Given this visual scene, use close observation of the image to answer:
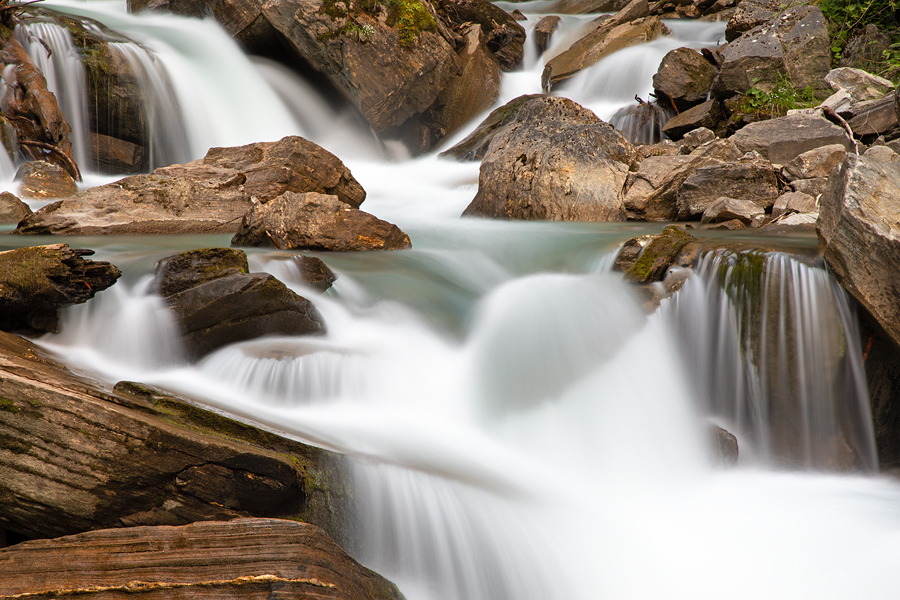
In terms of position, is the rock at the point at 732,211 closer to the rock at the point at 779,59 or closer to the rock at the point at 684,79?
the rock at the point at 779,59

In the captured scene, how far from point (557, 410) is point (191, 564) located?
2677 millimetres

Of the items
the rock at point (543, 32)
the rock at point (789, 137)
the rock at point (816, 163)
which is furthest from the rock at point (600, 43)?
the rock at point (816, 163)

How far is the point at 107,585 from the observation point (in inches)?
77.6

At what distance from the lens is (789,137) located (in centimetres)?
778

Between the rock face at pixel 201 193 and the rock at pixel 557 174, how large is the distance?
1922 millimetres

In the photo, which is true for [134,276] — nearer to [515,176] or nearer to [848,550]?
[848,550]

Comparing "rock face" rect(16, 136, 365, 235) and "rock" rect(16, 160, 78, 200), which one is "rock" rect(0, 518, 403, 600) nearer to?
"rock face" rect(16, 136, 365, 235)

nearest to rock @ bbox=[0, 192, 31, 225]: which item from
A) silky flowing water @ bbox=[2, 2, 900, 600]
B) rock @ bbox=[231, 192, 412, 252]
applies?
silky flowing water @ bbox=[2, 2, 900, 600]

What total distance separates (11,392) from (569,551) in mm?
2440

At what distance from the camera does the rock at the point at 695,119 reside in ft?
33.0

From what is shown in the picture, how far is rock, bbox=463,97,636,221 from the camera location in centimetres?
786

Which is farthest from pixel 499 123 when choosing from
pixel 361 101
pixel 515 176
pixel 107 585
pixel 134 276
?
pixel 107 585

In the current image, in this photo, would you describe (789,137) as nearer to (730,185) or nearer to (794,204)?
(730,185)

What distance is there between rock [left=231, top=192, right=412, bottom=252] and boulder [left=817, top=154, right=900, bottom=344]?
3.92 metres
